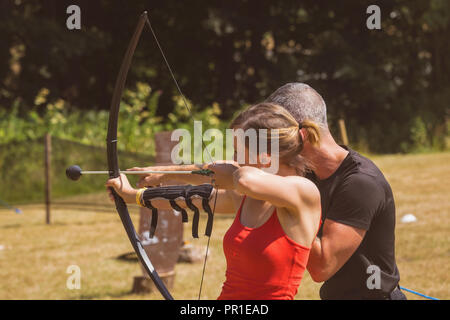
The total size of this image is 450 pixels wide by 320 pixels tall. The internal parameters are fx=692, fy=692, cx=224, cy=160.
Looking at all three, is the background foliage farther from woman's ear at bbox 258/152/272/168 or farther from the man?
woman's ear at bbox 258/152/272/168

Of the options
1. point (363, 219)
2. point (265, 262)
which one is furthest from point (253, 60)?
point (265, 262)

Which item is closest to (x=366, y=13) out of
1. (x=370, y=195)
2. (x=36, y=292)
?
(x=36, y=292)

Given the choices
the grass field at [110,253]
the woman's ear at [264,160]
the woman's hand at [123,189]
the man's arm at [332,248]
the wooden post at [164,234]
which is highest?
the woman's ear at [264,160]

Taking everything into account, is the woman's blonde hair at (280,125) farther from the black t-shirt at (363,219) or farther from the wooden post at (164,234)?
the wooden post at (164,234)

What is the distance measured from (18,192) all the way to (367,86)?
1211 cm

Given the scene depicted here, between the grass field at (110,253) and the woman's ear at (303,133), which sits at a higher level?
the woman's ear at (303,133)

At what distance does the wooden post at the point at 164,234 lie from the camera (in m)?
6.59

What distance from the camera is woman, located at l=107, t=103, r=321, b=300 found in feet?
8.21

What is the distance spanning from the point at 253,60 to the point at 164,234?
58.0ft

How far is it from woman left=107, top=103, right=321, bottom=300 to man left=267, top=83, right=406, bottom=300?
420 millimetres

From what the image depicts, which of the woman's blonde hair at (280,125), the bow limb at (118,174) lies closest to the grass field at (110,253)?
the bow limb at (118,174)

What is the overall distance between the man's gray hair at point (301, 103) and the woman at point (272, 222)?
546 millimetres
